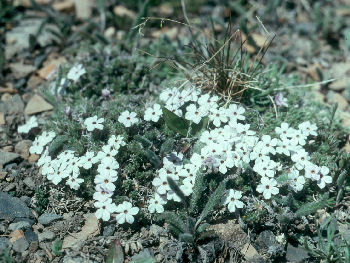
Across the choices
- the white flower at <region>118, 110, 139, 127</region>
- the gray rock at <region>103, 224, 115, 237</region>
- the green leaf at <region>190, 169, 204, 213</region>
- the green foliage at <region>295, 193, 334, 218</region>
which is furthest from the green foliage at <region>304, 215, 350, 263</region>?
the white flower at <region>118, 110, 139, 127</region>

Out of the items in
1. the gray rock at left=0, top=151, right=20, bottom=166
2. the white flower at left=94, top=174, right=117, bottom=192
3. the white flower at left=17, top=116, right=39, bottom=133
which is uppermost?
the white flower at left=94, top=174, right=117, bottom=192

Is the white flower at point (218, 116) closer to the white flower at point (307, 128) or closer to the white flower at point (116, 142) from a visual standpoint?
the white flower at point (307, 128)

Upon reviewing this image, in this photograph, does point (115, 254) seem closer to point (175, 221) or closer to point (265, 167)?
point (175, 221)

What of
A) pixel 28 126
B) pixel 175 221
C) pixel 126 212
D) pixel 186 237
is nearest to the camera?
pixel 186 237

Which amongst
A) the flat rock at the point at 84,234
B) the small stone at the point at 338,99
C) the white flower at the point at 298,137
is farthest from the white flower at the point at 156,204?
the small stone at the point at 338,99

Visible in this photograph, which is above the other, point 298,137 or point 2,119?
point 298,137

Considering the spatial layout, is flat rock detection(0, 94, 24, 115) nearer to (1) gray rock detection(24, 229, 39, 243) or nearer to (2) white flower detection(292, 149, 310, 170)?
(1) gray rock detection(24, 229, 39, 243)

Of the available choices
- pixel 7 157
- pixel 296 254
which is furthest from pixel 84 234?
pixel 296 254
